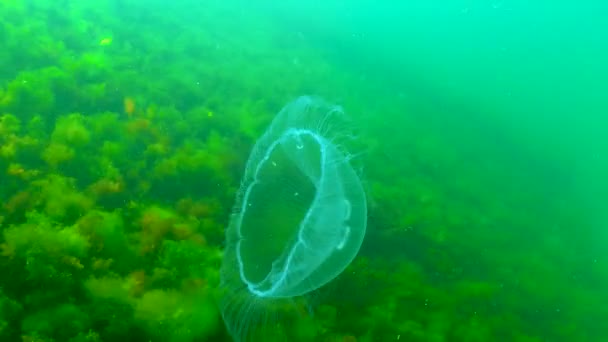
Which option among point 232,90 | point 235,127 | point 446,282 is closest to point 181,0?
point 232,90

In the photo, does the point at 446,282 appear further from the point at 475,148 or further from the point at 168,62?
the point at 475,148

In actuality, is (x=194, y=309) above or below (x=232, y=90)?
above

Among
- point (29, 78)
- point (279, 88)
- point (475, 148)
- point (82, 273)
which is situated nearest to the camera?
point (82, 273)

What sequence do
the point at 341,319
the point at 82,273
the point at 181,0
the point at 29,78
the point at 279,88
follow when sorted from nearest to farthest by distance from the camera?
the point at 82,273 < the point at 341,319 < the point at 29,78 < the point at 279,88 < the point at 181,0

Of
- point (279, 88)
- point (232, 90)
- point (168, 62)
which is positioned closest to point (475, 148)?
point (279, 88)

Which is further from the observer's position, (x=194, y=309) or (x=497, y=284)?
(x=497, y=284)

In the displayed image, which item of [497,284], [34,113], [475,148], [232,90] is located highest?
[34,113]

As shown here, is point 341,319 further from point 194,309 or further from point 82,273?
point 82,273
